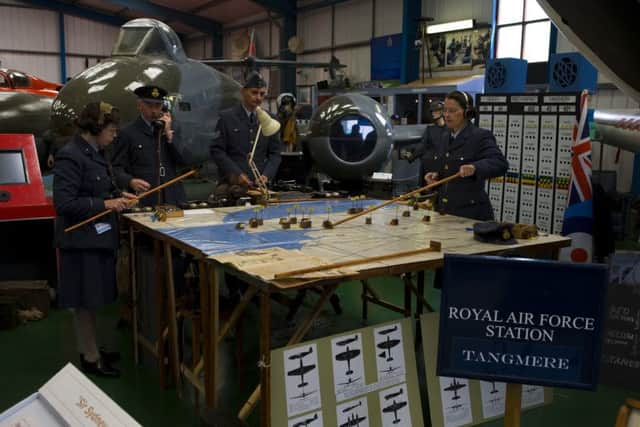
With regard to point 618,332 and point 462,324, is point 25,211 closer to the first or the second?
point 462,324

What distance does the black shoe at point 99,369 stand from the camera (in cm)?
333

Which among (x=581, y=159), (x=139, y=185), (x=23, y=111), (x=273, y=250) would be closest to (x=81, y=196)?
(x=139, y=185)

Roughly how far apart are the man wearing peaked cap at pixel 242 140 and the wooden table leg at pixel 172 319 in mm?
1274

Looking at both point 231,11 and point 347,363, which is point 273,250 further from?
point 231,11

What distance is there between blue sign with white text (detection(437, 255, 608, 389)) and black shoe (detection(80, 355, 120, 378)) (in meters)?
2.27

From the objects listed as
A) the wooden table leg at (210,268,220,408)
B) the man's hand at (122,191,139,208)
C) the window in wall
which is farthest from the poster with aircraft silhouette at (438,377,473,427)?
the window in wall

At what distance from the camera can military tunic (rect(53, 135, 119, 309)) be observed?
3000 millimetres

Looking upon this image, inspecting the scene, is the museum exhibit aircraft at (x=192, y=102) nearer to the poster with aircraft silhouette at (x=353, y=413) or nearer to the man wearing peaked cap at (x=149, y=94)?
the man wearing peaked cap at (x=149, y=94)

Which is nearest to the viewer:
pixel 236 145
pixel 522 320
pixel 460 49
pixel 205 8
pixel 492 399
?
pixel 522 320

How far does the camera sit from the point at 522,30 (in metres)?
12.0

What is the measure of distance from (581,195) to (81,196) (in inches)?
164

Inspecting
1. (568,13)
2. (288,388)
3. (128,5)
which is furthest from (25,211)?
(128,5)

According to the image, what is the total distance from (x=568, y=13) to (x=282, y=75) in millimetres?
18183

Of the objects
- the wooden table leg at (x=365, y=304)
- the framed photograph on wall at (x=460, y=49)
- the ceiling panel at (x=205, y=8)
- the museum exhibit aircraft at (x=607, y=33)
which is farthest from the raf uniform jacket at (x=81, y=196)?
the ceiling panel at (x=205, y=8)
